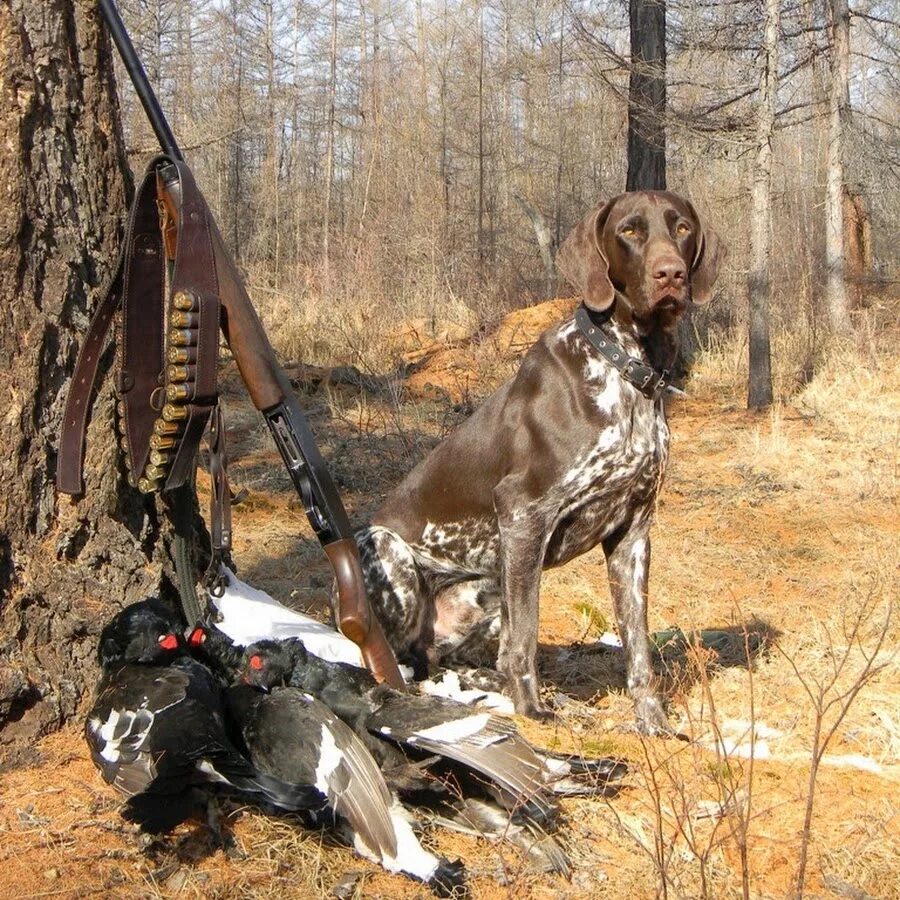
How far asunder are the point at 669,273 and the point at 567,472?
858 mm

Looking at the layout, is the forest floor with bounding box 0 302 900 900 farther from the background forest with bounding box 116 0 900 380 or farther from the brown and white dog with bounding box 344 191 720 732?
the background forest with bounding box 116 0 900 380

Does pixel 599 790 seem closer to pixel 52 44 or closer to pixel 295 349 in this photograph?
pixel 52 44

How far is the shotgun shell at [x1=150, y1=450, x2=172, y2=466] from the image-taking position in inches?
135

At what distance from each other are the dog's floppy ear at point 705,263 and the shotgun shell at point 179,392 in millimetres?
2235

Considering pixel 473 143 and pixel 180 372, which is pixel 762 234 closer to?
pixel 180 372

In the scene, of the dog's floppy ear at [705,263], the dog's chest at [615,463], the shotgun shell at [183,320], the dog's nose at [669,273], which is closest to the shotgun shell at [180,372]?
the shotgun shell at [183,320]

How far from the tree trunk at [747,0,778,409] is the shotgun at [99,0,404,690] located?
9.01 metres

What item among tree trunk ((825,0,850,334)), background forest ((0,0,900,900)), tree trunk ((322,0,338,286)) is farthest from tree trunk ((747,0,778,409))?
tree trunk ((322,0,338,286))

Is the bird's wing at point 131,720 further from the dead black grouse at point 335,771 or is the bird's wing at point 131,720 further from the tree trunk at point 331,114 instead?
the tree trunk at point 331,114

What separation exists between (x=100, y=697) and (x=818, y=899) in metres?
2.01

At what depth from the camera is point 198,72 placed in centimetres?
2903

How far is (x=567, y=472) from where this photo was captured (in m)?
4.27

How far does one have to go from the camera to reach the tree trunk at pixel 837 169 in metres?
13.9

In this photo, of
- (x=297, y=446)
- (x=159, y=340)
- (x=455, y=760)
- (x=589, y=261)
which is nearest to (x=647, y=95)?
(x=589, y=261)
